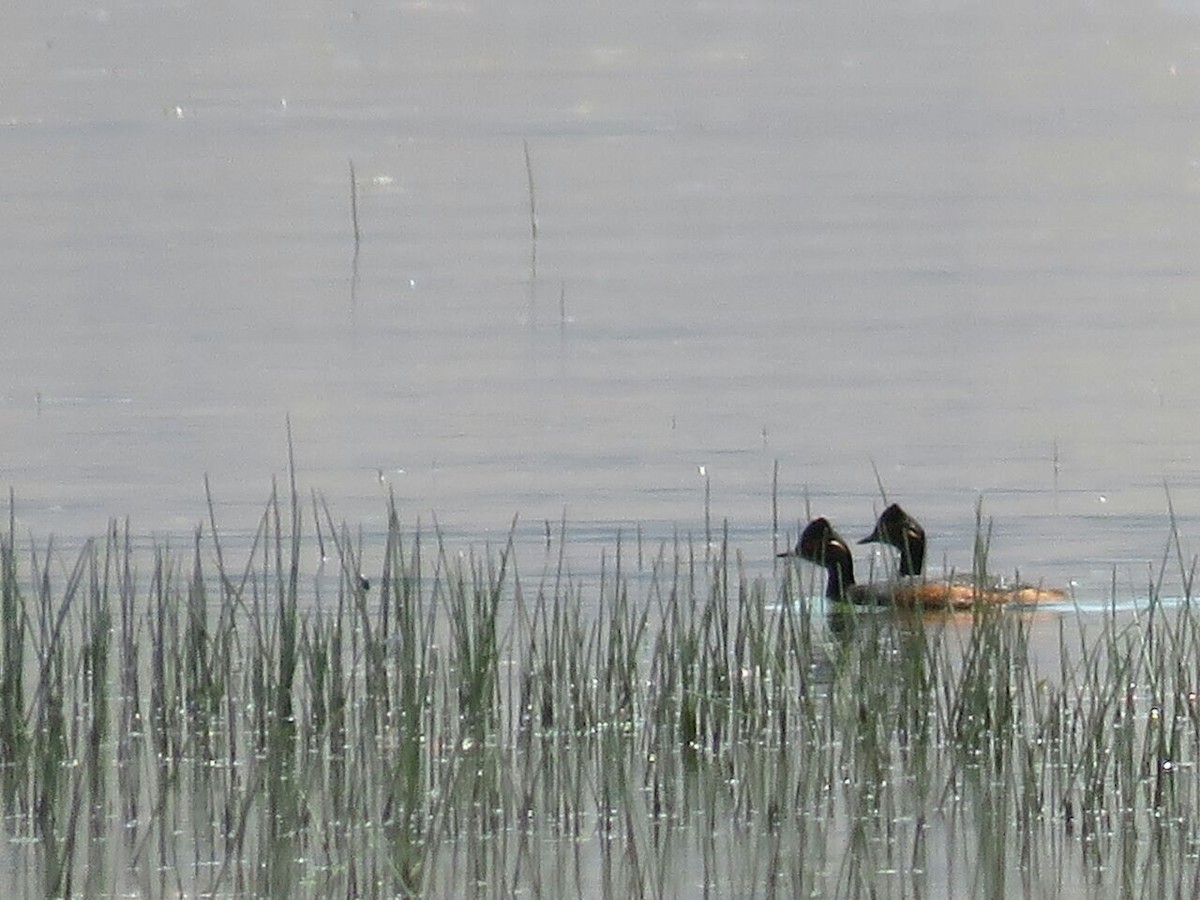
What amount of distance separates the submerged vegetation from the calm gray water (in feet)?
9.56

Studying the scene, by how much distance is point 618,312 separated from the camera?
19.6m

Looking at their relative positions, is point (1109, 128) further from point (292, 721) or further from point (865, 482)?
point (292, 721)

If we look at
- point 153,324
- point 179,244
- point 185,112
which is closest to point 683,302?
point 153,324

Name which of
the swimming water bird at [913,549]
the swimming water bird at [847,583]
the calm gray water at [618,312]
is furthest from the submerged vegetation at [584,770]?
the calm gray water at [618,312]

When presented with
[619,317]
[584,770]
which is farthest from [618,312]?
[584,770]

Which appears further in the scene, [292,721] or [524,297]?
[524,297]

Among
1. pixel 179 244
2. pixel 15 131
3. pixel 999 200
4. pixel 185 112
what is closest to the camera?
pixel 179 244

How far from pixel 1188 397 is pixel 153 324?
20.3 ft

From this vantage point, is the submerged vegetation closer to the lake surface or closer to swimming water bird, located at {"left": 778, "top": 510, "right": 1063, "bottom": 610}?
the lake surface

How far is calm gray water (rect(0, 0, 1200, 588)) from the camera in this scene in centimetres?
1395

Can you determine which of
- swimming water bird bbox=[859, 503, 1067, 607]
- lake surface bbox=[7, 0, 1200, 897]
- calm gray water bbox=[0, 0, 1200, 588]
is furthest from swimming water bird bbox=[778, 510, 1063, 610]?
calm gray water bbox=[0, 0, 1200, 588]

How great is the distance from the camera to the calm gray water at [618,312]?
14.0m

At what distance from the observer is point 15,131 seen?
3416cm

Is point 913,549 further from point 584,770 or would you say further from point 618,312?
point 618,312
